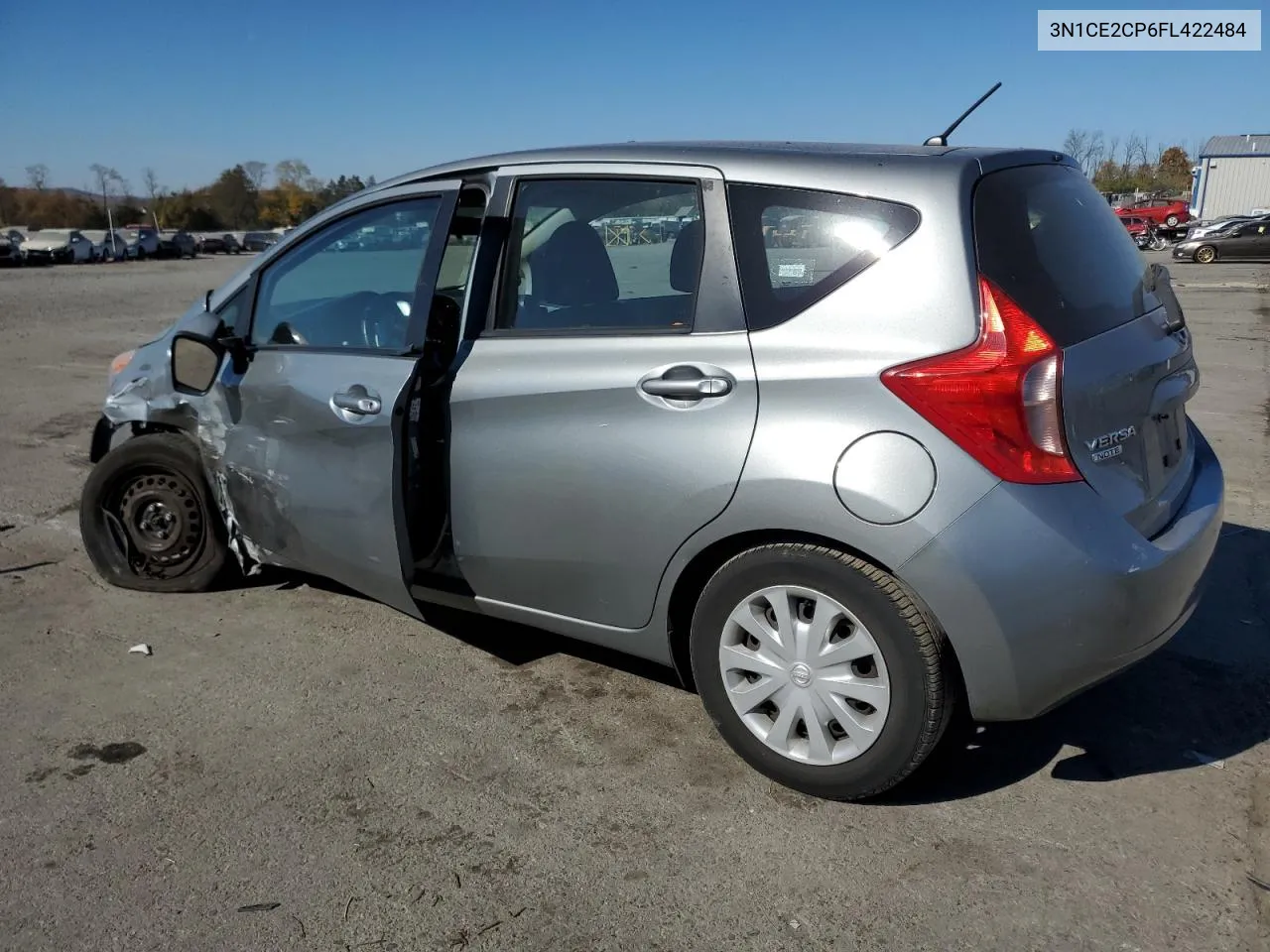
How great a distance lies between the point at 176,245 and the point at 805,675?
61929 millimetres

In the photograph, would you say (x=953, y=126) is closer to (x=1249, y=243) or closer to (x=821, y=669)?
(x=821, y=669)

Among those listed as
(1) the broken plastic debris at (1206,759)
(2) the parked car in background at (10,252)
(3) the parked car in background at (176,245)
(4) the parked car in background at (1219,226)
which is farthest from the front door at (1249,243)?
(3) the parked car in background at (176,245)

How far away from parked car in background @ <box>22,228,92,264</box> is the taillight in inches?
1982

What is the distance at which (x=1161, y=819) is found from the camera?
2.88m

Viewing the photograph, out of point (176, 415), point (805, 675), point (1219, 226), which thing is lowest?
point (805, 675)

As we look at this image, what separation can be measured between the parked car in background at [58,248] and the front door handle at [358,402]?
48502mm

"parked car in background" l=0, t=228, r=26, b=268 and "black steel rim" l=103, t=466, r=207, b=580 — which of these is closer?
"black steel rim" l=103, t=466, r=207, b=580

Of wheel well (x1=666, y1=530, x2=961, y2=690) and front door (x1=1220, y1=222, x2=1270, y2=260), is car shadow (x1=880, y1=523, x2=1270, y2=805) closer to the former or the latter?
Result: wheel well (x1=666, y1=530, x2=961, y2=690)

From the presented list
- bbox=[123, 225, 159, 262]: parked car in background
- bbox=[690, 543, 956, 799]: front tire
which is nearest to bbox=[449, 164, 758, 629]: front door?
bbox=[690, 543, 956, 799]: front tire

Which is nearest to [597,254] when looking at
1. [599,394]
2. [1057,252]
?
[599,394]

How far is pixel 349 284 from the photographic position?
13.4 ft

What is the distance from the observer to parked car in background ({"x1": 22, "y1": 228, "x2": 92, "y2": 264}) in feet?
147

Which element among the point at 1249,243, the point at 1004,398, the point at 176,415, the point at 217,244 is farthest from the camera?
the point at 217,244

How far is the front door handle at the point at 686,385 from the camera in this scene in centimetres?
289
